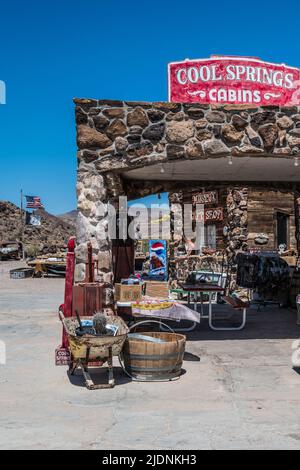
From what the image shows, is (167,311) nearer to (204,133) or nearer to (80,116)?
(204,133)

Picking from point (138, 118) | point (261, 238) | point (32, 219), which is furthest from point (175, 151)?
point (32, 219)

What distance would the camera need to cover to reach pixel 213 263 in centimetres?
1980

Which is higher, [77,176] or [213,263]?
[77,176]

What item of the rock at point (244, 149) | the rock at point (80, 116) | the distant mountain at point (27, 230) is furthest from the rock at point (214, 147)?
the distant mountain at point (27, 230)

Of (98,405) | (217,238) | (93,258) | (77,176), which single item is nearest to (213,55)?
(77,176)

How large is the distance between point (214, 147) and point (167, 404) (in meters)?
4.50

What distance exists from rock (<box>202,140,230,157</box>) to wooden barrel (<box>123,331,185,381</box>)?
132 inches

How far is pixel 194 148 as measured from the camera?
28.4 feet

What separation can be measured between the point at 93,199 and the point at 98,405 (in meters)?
4.03

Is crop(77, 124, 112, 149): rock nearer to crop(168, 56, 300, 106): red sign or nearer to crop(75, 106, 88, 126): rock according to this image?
crop(75, 106, 88, 126): rock

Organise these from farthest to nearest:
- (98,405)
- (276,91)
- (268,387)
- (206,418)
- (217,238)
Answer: (217,238), (276,91), (268,387), (98,405), (206,418)

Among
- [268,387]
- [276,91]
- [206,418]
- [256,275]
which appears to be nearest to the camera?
A: [206,418]

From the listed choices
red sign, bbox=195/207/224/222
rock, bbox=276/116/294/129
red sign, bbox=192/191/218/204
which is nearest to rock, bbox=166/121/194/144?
rock, bbox=276/116/294/129
